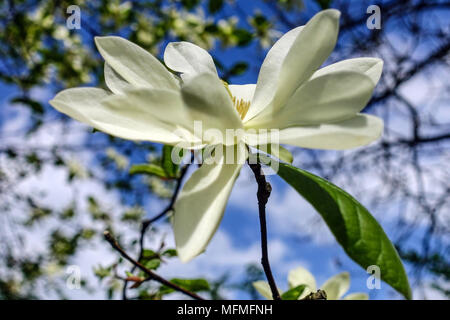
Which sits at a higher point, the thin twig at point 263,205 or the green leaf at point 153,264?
the thin twig at point 263,205

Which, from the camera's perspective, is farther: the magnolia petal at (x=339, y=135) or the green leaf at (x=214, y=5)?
the green leaf at (x=214, y=5)

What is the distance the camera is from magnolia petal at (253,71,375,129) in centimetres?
36

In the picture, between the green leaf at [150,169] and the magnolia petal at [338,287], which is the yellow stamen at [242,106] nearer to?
the green leaf at [150,169]

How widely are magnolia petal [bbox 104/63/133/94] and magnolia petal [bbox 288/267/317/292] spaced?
0.61m

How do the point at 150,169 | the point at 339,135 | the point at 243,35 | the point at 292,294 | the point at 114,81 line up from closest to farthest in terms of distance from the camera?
1. the point at 339,135
2. the point at 114,81
3. the point at 292,294
4. the point at 150,169
5. the point at 243,35

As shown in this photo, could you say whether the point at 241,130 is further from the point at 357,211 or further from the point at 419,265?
the point at 419,265

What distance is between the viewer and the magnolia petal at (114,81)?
45 centimetres

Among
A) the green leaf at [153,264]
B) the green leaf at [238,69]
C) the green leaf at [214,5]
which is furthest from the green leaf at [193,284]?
the green leaf at [214,5]

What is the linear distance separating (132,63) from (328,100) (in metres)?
0.22

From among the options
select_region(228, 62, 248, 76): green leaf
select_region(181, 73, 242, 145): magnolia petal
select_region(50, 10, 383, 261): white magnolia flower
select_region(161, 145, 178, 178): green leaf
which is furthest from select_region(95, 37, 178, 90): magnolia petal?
select_region(228, 62, 248, 76): green leaf

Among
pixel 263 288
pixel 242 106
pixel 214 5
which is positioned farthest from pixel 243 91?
pixel 214 5

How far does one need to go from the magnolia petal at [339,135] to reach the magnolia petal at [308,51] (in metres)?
0.07

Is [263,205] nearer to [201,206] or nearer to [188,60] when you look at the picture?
[201,206]

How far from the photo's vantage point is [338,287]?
2.83ft
